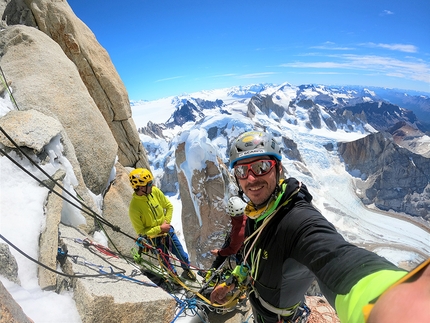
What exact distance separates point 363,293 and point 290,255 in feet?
3.90

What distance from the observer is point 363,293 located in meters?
1.43

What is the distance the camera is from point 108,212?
953 cm

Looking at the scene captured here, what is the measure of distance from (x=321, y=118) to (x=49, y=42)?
195427 millimetres

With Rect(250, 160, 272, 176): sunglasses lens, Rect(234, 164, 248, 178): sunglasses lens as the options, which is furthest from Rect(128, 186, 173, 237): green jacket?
Rect(250, 160, 272, 176): sunglasses lens

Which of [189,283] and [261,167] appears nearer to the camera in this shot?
[261,167]

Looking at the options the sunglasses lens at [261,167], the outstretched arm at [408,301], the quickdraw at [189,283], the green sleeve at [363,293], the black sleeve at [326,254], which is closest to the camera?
the outstretched arm at [408,301]

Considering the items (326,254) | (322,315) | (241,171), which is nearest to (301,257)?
(326,254)

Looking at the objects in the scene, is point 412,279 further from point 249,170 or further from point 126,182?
point 126,182

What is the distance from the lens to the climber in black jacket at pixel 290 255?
5.10ft

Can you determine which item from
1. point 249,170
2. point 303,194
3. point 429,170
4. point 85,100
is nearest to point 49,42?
point 85,100

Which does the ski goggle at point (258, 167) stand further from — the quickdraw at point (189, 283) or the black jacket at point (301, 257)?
the quickdraw at point (189, 283)

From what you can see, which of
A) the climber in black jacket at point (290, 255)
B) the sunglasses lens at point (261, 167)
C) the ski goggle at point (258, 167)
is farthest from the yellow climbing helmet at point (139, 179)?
the sunglasses lens at point (261, 167)

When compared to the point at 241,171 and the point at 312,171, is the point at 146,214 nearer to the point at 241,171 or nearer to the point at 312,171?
the point at 241,171

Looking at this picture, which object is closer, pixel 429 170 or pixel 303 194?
pixel 303 194
